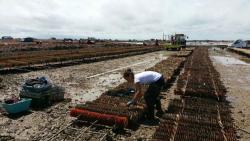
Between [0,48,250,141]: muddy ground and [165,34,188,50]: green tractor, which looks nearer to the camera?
[0,48,250,141]: muddy ground

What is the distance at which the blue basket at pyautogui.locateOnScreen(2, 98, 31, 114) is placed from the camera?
379 inches

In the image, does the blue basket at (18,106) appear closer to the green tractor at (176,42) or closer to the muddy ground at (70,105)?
the muddy ground at (70,105)

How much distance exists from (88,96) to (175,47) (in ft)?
133

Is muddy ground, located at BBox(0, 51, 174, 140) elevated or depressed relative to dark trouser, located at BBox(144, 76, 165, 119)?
depressed

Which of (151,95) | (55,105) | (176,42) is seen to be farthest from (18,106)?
(176,42)

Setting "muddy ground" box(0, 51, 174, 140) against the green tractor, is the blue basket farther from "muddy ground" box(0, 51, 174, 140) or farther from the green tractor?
the green tractor

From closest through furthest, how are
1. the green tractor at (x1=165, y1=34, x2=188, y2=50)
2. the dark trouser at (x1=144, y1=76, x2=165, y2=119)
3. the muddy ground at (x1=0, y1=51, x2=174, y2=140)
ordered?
1. the muddy ground at (x1=0, y1=51, x2=174, y2=140)
2. the dark trouser at (x1=144, y1=76, x2=165, y2=119)
3. the green tractor at (x1=165, y1=34, x2=188, y2=50)

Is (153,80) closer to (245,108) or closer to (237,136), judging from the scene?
(237,136)

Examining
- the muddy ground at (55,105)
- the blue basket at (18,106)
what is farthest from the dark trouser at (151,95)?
the blue basket at (18,106)

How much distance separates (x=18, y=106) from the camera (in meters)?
9.73

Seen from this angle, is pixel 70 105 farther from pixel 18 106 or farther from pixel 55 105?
pixel 18 106

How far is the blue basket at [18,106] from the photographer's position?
31.6ft

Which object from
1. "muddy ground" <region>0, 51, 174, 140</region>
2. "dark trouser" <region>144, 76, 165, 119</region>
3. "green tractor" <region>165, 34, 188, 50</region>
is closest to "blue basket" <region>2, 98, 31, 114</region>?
"muddy ground" <region>0, 51, 174, 140</region>

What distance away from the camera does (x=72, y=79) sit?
17.5 metres
